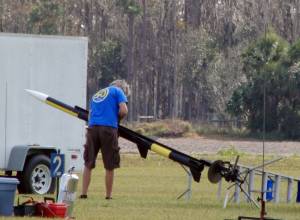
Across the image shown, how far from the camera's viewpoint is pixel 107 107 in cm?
1892

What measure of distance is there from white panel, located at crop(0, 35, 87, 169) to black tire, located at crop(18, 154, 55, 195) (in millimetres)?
332

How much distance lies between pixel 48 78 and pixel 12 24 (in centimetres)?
5640

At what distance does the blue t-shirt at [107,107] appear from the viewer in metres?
18.9

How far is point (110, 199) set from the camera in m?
18.9

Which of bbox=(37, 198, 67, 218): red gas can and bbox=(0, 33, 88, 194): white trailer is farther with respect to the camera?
bbox=(0, 33, 88, 194): white trailer

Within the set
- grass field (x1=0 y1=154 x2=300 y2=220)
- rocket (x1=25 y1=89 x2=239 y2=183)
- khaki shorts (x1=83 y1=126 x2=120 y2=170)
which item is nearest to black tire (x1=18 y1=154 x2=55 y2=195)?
grass field (x1=0 y1=154 x2=300 y2=220)

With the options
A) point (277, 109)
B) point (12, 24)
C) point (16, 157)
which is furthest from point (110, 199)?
point (12, 24)

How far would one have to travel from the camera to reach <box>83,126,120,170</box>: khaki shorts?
18938 millimetres

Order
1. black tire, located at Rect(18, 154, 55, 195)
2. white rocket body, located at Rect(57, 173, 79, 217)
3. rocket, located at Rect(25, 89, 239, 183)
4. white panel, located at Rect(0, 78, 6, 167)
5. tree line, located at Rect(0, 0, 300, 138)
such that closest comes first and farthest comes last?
white rocket body, located at Rect(57, 173, 79, 217) < rocket, located at Rect(25, 89, 239, 183) < white panel, located at Rect(0, 78, 6, 167) < black tire, located at Rect(18, 154, 55, 195) < tree line, located at Rect(0, 0, 300, 138)

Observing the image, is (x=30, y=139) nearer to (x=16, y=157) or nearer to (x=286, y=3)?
(x=16, y=157)

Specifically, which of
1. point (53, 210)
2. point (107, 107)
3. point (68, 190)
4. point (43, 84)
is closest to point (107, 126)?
point (107, 107)

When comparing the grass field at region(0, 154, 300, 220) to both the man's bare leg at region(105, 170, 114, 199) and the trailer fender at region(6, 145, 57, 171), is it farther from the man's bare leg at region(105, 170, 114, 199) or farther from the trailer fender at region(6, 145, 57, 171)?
the trailer fender at region(6, 145, 57, 171)

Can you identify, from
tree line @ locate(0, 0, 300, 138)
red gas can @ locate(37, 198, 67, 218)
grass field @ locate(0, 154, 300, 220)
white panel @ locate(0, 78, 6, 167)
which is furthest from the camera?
tree line @ locate(0, 0, 300, 138)

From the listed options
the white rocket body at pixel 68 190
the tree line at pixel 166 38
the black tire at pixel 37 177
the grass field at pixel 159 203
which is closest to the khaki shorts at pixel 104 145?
the grass field at pixel 159 203
